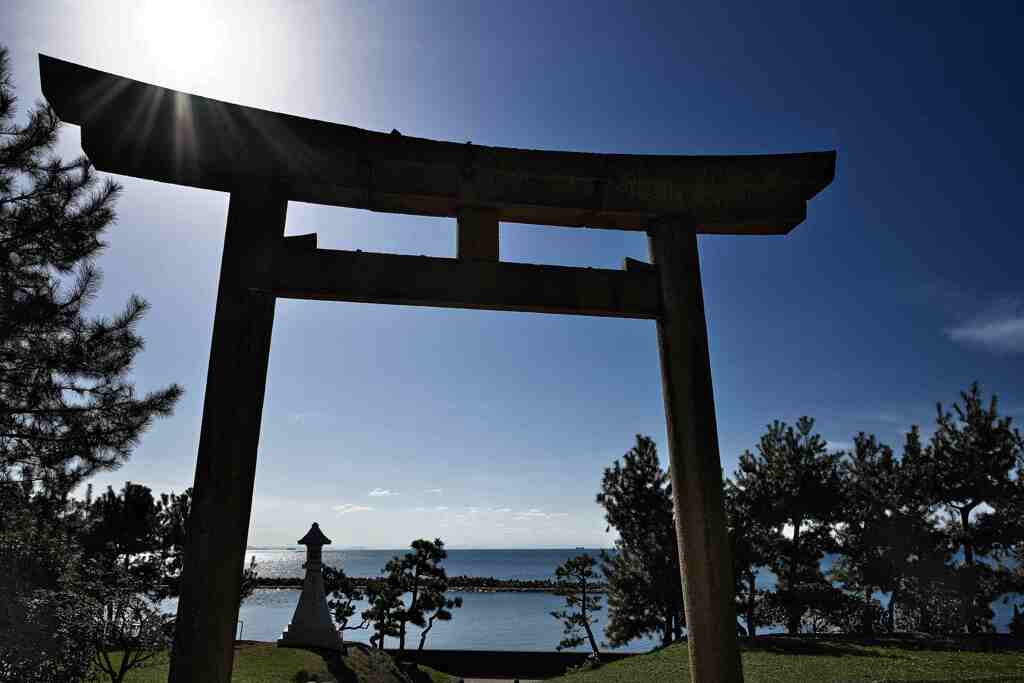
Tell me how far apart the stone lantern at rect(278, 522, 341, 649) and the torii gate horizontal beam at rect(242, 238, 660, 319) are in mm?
14646

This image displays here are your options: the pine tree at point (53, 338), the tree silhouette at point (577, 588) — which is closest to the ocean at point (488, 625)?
the tree silhouette at point (577, 588)

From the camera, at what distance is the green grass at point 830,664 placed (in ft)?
39.8

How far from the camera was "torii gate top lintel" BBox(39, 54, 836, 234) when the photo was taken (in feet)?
14.0

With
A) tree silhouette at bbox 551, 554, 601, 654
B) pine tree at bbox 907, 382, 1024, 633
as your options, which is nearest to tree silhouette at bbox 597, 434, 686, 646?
tree silhouette at bbox 551, 554, 601, 654

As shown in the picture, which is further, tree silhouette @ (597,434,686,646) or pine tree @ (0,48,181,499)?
tree silhouette @ (597,434,686,646)

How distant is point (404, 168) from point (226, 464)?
2.42 metres

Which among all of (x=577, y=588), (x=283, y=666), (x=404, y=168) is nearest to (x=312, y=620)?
(x=283, y=666)

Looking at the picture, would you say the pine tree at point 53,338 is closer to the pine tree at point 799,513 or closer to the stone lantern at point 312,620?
the stone lantern at point 312,620

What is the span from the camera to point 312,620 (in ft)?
54.0

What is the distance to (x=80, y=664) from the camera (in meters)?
8.02

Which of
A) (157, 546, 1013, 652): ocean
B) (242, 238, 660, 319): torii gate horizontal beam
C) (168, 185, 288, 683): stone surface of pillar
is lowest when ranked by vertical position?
(157, 546, 1013, 652): ocean

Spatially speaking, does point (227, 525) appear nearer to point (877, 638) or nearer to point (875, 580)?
point (877, 638)

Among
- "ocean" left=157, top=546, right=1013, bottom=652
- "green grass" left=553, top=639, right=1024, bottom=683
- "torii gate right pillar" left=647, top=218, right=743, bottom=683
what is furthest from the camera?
"ocean" left=157, top=546, right=1013, bottom=652

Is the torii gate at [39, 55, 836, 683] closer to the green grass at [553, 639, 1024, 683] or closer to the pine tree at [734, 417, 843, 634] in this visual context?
the green grass at [553, 639, 1024, 683]
